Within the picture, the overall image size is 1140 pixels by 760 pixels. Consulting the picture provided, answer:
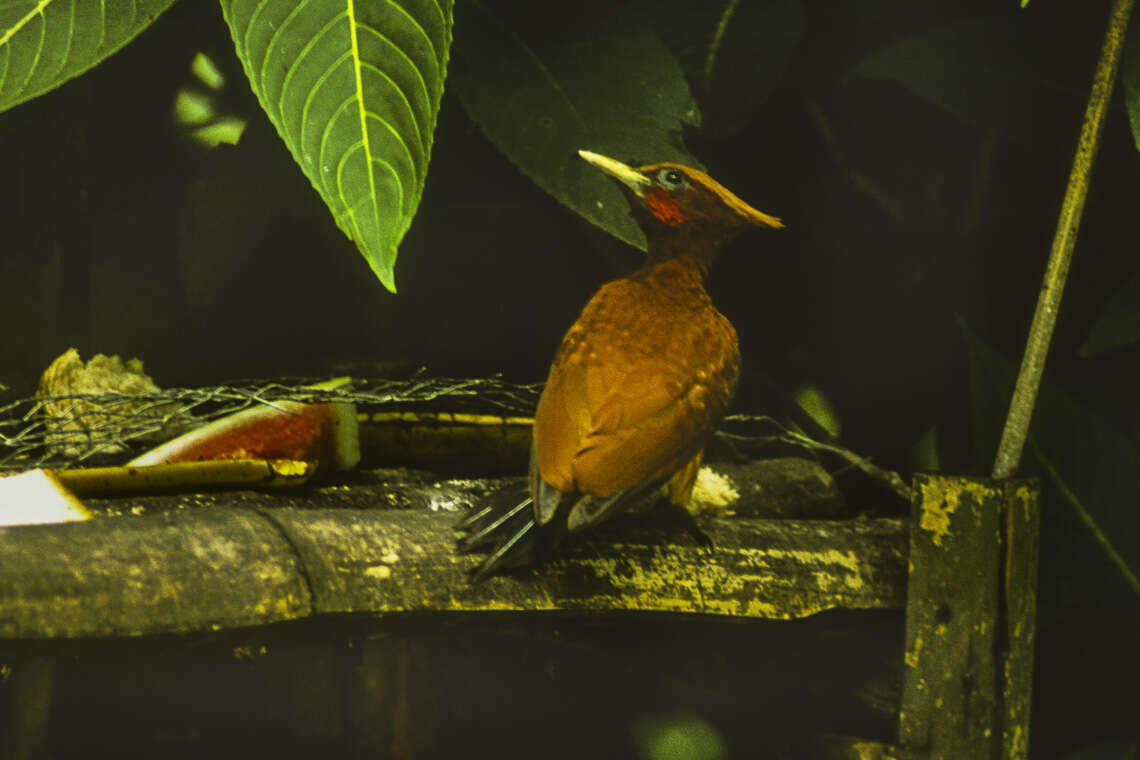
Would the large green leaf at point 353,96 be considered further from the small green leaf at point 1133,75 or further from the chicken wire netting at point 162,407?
the small green leaf at point 1133,75

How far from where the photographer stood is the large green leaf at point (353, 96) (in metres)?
0.58

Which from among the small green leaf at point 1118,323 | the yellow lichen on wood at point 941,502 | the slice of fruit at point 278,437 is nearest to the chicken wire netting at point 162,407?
the slice of fruit at point 278,437

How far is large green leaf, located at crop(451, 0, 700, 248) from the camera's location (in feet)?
2.18

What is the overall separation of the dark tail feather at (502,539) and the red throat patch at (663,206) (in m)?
0.20

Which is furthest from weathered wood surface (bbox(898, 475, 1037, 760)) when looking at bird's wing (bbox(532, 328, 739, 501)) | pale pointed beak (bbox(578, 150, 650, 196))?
pale pointed beak (bbox(578, 150, 650, 196))

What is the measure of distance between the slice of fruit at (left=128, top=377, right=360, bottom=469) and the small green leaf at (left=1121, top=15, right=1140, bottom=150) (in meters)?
0.52

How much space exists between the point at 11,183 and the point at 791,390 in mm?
607

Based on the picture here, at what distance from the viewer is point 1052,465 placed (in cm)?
65

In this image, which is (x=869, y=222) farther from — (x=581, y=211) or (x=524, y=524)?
(x=524, y=524)

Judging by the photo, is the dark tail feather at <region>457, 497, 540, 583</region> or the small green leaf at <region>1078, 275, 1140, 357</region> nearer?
the dark tail feather at <region>457, 497, 540, 583</region>

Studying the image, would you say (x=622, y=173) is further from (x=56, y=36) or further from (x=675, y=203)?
(x=56, y=36)

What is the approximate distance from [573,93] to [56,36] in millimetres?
324

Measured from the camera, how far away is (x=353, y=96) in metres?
0.59

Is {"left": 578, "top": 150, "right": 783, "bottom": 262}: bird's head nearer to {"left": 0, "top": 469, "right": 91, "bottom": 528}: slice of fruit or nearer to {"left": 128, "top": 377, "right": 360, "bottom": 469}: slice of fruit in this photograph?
{"left": 128, "top": 377, "right": 360, "bottom": 469}: slice of fruit
